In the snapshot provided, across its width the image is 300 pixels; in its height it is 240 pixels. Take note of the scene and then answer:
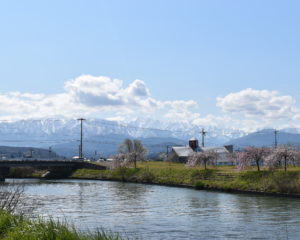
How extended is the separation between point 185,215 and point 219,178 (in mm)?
45056

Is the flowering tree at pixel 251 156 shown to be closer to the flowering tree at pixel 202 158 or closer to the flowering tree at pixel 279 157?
the flowering tree at pixel 279 157

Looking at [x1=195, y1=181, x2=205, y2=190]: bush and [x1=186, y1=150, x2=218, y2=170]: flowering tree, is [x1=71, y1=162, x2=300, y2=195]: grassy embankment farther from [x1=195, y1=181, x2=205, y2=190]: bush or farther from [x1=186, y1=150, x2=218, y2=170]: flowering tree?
[x1=186, y1=150, x2=218, y2=170]: flowering tree

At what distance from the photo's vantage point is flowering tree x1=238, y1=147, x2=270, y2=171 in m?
96.6

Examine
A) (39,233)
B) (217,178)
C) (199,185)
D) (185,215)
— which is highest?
(39,233)

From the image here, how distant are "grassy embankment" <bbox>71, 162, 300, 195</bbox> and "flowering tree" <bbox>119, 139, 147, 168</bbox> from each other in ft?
27.4

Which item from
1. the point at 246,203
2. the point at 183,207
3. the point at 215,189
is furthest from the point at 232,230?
the point at 215,189

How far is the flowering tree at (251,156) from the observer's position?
317 ft

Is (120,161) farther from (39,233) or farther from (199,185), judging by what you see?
(39,233)

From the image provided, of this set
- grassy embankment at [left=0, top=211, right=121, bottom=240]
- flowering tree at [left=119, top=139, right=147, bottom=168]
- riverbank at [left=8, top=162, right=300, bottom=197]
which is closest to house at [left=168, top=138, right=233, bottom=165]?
flowering tree at [left=119, top=139, right=147, bottom=168]

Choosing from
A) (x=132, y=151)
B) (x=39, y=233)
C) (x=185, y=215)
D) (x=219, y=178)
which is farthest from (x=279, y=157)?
(x=39, y=233)

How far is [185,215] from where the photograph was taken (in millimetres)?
49656

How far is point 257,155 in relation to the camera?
9712 cm

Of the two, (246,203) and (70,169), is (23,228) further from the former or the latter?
(70,169)

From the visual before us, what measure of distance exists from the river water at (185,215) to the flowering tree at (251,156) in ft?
86.6
